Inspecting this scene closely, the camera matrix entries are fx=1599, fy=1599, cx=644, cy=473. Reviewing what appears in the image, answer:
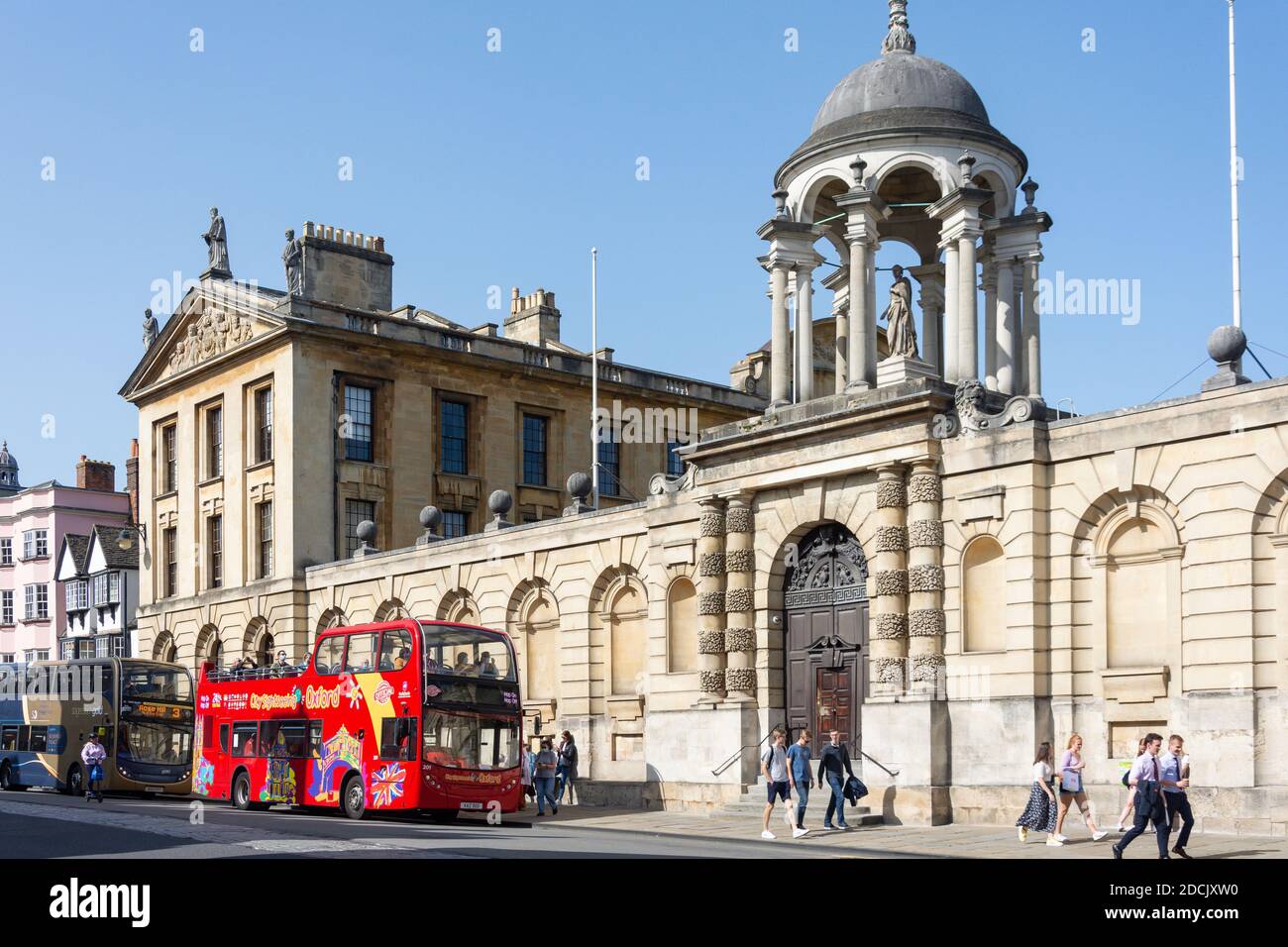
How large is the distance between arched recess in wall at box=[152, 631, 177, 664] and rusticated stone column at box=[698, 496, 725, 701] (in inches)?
1138

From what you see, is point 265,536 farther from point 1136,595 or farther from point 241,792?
point 1136,595

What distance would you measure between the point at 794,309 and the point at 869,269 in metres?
2.41

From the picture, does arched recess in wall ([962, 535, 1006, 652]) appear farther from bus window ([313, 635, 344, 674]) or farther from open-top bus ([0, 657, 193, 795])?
open-top bus ([0, 657, 193, 795])

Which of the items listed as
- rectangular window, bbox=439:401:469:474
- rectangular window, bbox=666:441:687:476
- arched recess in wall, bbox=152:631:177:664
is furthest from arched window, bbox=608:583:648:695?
arched recess in wall, bbox=152:631:177:664

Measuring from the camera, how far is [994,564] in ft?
95.5

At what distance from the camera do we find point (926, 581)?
1163 inches

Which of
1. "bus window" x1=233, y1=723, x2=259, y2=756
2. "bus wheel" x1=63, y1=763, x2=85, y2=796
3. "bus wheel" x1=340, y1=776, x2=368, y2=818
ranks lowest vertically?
"bus wheel" x1=63, y1=763, x2=85, y2=796

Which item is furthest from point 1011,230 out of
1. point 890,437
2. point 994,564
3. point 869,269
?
point 994,564

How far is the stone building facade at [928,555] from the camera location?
25.7 metres

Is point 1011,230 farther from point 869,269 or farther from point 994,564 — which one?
point 994,564

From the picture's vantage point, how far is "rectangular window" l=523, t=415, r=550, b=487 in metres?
54.7

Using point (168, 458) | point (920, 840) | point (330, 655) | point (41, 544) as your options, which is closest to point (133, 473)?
point (41, 544)

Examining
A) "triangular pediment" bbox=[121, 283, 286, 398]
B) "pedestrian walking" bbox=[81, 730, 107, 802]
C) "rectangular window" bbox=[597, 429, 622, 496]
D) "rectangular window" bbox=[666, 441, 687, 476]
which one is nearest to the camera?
"pedestrian walking" bbox=[81, 730, 107, 802]
